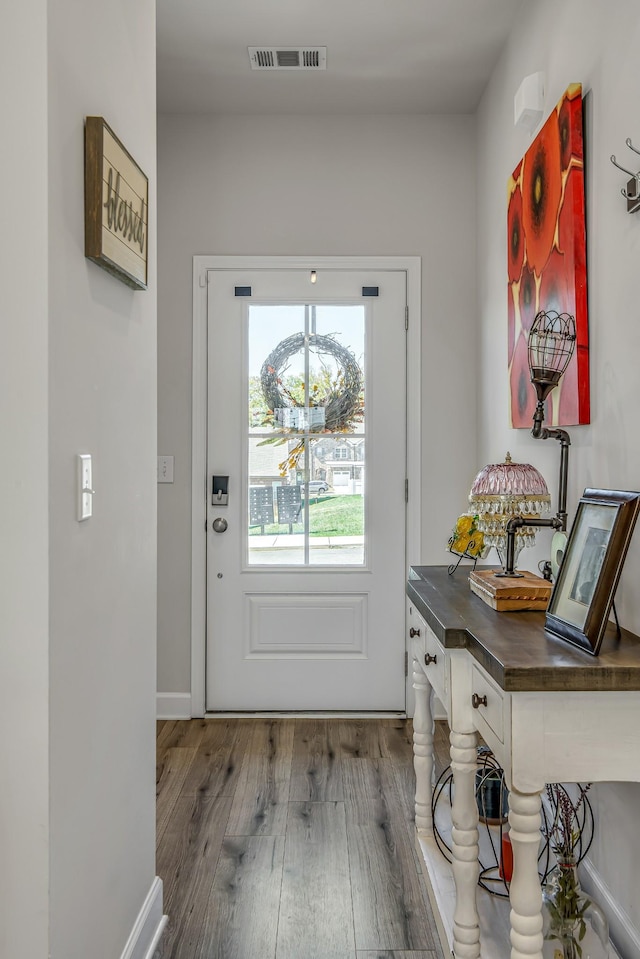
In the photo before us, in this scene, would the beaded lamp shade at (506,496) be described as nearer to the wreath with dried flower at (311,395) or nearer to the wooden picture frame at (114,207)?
the wooden picture frame at (114,207)

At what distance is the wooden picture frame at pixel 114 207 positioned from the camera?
4.28ft

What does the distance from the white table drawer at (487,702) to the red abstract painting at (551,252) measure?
2.53 ft

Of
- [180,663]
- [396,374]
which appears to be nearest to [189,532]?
[180,663]

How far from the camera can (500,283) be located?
2904mm

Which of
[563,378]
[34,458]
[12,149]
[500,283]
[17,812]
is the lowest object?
[17,812]

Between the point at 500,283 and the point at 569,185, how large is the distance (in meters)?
0.93

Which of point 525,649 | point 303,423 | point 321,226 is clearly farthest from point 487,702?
point 321,226

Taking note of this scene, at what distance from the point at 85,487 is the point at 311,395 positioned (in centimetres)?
213

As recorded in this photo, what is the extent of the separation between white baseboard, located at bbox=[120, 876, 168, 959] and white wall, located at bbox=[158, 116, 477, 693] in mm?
1539

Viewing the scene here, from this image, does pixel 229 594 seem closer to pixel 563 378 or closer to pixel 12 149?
pixel 563 378

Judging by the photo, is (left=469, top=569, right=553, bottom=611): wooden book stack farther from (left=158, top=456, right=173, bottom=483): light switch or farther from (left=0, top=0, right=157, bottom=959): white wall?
(left=158, top=456, right=173, bottom=483): light switch

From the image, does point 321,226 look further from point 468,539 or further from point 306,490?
point 468,539

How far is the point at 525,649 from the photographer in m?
1.39

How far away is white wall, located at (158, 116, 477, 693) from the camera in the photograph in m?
3.36
